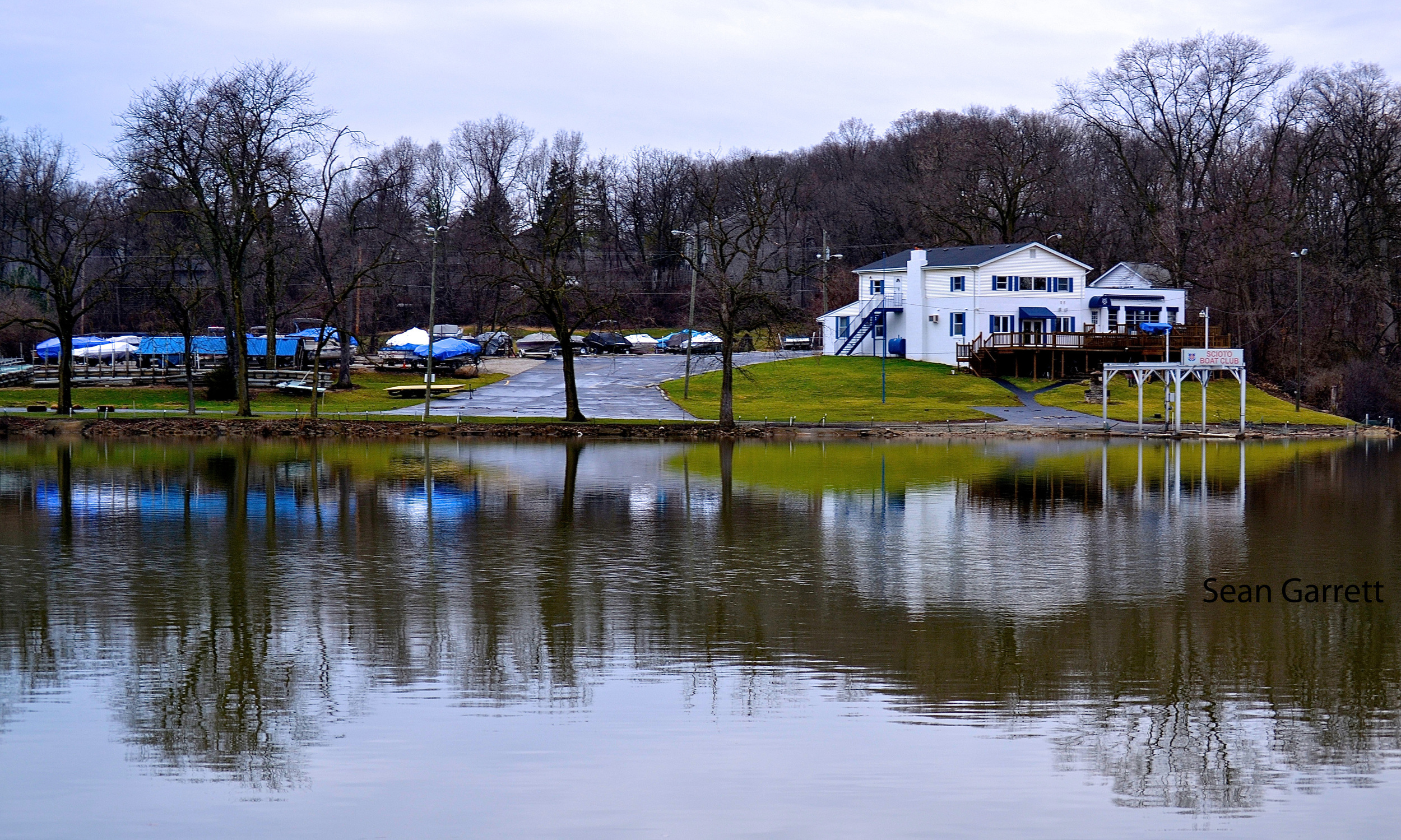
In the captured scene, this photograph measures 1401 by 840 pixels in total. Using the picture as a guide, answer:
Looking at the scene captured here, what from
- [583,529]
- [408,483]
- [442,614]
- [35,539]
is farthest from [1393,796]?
[408,483]

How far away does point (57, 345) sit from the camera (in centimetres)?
8131

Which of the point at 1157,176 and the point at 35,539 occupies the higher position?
the point at 1157,176

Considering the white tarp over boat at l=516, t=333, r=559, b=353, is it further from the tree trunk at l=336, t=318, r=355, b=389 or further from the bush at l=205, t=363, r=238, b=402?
the bush at l=205, t=363, r=238, b=402

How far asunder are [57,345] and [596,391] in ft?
110

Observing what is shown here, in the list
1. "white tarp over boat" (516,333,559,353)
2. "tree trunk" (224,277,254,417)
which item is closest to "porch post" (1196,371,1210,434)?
"tree trunk" (224,277,254,417)

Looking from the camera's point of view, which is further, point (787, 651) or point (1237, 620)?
point (1237, 620)

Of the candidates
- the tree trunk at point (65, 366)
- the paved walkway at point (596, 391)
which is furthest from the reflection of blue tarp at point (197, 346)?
the tree trunk at point (65, 366)

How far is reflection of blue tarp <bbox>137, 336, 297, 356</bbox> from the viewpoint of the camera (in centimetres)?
7838

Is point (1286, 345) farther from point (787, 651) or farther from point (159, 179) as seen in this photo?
point (787, 651)

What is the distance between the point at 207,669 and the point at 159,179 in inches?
2153

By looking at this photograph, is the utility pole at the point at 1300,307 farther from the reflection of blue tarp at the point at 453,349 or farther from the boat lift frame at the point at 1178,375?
the reflection of blue tarp at the point at 453,349

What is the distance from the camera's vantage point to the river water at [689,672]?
10336mm

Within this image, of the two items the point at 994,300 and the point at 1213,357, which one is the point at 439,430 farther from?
the point at 994,300

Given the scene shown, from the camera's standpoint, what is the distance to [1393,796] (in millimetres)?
10555
